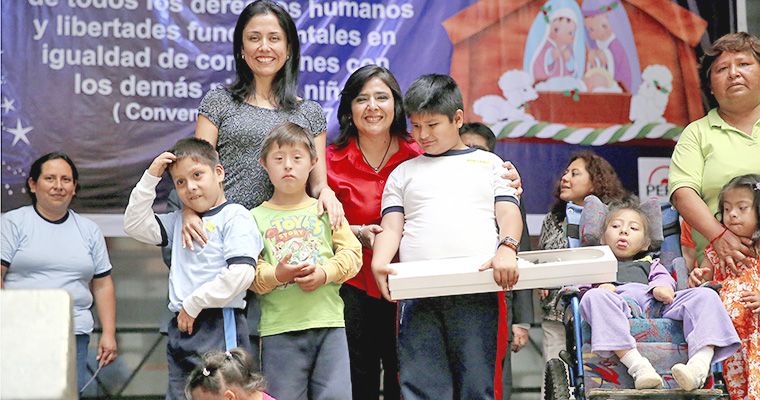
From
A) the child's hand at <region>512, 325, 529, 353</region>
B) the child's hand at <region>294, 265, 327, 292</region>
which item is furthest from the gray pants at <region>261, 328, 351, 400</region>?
the child's hand at <region>512, 325, 529, 353</region>

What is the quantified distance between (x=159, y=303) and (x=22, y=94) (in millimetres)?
1167

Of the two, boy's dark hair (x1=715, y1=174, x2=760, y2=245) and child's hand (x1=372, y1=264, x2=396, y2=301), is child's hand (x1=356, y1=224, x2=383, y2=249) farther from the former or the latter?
boy's dark hair (x1=715, y1=174, x2=760, y2=245)

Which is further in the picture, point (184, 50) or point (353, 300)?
point (184, 50)

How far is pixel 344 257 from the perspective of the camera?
3.27 meters

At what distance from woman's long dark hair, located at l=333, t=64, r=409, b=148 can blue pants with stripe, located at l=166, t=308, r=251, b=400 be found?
0.84 m

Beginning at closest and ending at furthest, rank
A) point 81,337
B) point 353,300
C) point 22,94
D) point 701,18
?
point 353,300 → point 81,337 → point 22,94 → point 701,18

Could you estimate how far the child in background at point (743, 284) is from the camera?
347cm

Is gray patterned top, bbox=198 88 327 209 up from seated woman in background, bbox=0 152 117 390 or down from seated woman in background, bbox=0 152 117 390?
→ up

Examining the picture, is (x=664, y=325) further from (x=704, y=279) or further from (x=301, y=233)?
(x=301, y=233)

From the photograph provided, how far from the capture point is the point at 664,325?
347cm

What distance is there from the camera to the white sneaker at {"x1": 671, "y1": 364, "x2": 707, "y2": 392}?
10.6 feet

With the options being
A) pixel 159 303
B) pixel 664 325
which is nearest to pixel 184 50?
pixel 159 303

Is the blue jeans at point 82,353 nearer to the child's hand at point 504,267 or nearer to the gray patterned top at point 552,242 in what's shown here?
the child's hand at point 504,267

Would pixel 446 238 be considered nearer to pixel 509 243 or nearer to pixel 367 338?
pixel 509 243
